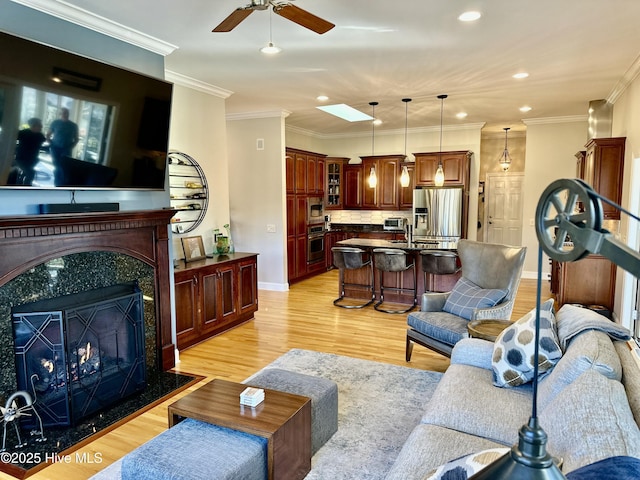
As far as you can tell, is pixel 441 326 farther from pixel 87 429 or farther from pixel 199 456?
pixel 87 429

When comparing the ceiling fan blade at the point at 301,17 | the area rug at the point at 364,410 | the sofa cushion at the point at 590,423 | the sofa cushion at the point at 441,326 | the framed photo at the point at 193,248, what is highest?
Result: the ceiling fan blade at the point at 301,17

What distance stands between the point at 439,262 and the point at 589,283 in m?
1.89

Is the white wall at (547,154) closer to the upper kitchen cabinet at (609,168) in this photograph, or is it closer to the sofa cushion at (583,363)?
the upper kitchen cabinet at (609,168)

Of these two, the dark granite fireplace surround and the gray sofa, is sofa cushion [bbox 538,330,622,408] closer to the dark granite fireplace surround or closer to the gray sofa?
the gray sofa

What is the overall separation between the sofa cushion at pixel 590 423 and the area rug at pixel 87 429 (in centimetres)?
272

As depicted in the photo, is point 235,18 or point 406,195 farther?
point 406,195

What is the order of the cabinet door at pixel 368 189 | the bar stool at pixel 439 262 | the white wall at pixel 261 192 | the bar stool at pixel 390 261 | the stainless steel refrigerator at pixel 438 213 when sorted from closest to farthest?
the bar stool at pixel 439 262
the bar stool at pixel 390 261
the white wall at pixel 261 192
the stainless steel refrigerator at pixel 438 213
the cabinet door at pixel 368 189

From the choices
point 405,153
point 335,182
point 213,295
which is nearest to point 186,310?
point 213,295

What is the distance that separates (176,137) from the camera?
491cm

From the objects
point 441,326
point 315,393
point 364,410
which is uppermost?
point 441,326

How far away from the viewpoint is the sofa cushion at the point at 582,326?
238 centimetres

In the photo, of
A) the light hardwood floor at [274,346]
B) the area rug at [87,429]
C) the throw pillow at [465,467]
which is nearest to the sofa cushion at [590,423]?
the throw pillow at [465,467]

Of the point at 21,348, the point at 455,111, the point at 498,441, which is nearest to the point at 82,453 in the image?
the point at 21,348

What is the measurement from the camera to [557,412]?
1.70m
